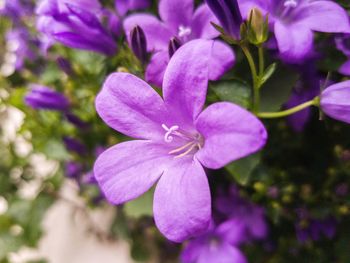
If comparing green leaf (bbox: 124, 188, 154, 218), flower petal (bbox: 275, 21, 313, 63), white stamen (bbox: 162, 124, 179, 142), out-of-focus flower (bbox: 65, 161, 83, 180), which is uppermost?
flower petal (bbox: 275, 21, 313, 63)

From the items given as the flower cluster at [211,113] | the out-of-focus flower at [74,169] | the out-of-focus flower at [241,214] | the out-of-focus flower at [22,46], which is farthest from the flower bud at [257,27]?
the out-of-focus flower at [22,46]

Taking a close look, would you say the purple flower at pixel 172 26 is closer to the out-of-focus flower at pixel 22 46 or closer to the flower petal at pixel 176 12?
the flower petal at pixel 176 12

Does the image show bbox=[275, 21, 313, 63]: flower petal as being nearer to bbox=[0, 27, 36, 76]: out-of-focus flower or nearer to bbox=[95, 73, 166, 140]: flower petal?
bbox=[95, 73, 166, 140]: flower petal

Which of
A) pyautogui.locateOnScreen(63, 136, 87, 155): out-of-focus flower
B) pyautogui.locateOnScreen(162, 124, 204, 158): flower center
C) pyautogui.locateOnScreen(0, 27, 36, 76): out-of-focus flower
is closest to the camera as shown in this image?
pyautogui.locateOnScreen(162, 124, 204, 158): flower center

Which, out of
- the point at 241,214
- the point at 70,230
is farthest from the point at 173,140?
the point at 70,230

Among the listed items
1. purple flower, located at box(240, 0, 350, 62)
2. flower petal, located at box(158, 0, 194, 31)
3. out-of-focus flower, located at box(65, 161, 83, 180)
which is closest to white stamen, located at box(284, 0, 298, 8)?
purple flower, located at box(240, 0, 350, 62)

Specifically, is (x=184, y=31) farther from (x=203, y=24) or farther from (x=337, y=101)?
(x=337, y=101)

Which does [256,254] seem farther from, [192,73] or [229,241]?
[192,73]

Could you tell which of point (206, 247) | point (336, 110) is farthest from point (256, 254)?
point (336, 110)
